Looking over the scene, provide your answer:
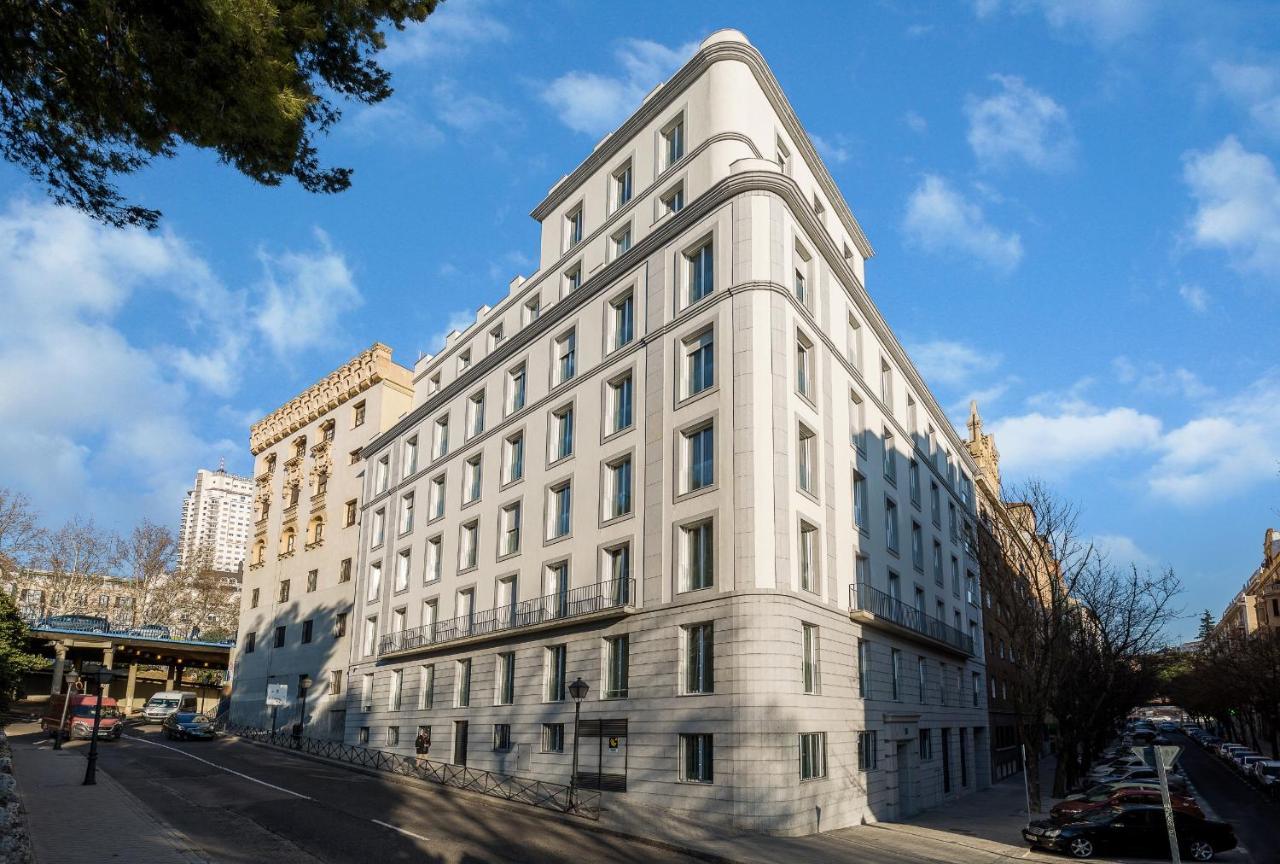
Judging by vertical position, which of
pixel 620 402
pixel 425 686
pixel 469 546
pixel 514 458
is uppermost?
pixel 620 402

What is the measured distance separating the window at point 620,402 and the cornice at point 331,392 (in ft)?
86.4

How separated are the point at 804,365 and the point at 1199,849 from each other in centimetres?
1687

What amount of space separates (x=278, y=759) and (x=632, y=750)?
18.8m

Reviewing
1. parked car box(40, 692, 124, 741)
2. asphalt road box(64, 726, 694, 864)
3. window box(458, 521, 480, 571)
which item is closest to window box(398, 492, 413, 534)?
window box(458, 521, 480, 571)

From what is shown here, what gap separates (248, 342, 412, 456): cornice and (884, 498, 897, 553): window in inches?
1251

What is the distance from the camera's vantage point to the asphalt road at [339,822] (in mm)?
16625

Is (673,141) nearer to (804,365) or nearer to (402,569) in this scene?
(804,365)

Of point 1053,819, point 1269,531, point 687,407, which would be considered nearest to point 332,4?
point 687,407

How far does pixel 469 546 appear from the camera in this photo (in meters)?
38.2

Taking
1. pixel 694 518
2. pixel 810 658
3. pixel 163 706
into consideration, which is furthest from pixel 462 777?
pixel 163 706

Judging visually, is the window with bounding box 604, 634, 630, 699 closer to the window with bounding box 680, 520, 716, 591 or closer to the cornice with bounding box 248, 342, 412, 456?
the window with bounding box 680, 520, 716, 591

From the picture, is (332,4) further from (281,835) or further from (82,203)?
(281,835)

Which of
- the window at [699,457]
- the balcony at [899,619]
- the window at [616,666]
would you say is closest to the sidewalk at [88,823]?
the window at [616,666]

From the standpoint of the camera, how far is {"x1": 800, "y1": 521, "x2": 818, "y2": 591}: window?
26.3 m
